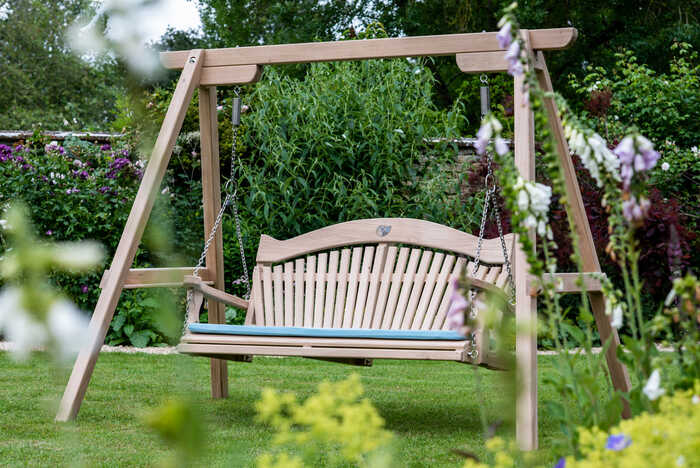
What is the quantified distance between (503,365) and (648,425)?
1.29 feet

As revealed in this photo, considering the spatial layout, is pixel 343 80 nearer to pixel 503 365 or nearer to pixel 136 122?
pixel 503 365

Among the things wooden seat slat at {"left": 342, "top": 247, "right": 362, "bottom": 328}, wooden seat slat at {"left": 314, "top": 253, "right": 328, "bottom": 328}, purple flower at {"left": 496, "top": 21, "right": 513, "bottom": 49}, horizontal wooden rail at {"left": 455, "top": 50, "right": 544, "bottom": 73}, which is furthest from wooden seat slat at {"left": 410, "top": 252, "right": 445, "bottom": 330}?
purple flower at {"left": 496, "top": 21, "right": 513, "bottom": 49}

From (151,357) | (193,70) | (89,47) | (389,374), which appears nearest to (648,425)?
(89,47)

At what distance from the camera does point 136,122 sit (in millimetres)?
393

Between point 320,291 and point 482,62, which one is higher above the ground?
point 482,62

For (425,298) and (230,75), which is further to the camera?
(425,298)

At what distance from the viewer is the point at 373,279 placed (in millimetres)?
4246

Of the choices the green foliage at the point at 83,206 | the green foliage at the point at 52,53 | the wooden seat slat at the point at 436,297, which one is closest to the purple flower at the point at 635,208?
the green foliage at the point at 52,53

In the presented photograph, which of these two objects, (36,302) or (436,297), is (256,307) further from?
(36,302)

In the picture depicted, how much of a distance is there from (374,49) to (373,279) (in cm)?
117

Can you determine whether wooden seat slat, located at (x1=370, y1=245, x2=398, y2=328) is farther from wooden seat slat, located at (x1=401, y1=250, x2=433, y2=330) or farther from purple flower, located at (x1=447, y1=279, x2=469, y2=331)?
purple flower, located at (x1=447, y1=279, x2=469, y2=331)

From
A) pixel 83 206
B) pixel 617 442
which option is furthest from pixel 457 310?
pixel 83 206

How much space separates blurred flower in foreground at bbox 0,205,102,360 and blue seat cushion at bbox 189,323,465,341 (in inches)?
118

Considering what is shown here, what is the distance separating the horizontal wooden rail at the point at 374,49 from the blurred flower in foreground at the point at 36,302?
10.3 feet
